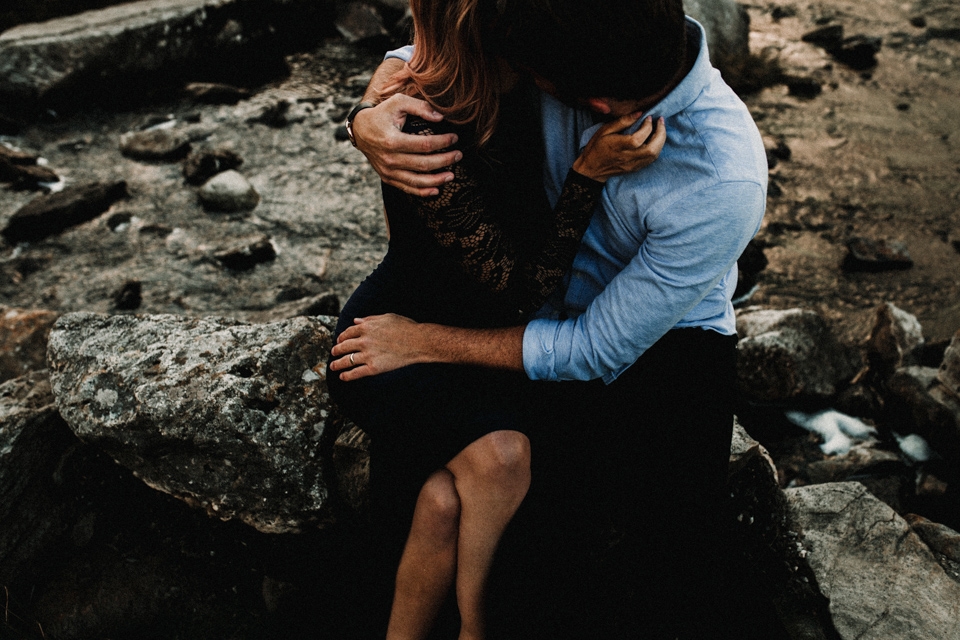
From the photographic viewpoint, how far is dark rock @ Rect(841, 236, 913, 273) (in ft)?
13.2

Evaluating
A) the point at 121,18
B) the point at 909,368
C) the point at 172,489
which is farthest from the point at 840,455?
the point at 121,18

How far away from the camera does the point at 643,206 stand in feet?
5.32

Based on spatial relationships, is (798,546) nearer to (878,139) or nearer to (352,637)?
(352,637)

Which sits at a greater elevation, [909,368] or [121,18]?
[121,18]

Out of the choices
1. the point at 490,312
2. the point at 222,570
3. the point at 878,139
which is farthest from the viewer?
the point at 878,139

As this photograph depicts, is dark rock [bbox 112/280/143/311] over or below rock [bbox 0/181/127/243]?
below

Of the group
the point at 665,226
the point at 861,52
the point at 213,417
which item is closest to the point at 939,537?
the point at 665,226

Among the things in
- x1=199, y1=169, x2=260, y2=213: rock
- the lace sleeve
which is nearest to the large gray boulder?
x1=199, y1=169, x2=260, y2=213: rock

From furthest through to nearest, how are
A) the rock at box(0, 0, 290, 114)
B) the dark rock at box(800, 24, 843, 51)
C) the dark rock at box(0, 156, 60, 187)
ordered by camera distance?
the dark rock at box(800, 24, 843, 51) → the rock at box(0, 0, 290, 114) → the dark rock at box(0, 156, 60, 187)

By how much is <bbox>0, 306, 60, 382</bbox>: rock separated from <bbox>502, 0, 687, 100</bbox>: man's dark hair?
261cm

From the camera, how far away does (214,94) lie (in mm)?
5453

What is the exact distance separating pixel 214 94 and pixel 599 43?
4.89 m

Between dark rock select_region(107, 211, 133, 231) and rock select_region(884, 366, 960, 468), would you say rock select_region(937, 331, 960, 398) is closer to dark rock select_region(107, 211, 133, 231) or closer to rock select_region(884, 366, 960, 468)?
rock select_region(884, 366, 960, 468)

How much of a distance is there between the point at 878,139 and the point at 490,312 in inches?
180
